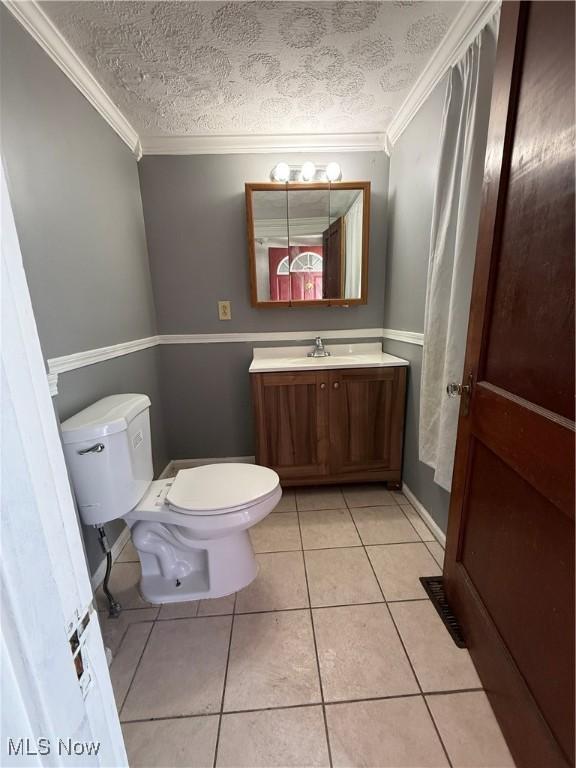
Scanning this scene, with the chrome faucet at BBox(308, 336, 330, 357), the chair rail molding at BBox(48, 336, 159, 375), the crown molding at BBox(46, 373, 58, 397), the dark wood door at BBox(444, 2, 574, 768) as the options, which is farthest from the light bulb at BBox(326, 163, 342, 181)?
the crown molding at BBox(46, 373, 58, 397)

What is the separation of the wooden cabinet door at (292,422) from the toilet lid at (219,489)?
415 millimetres

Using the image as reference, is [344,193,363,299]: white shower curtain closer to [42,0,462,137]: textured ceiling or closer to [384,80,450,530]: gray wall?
[384,80,450,530]: gray wall

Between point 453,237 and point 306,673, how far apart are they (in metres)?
1.64

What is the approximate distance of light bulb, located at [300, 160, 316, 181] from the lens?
1.75 meters

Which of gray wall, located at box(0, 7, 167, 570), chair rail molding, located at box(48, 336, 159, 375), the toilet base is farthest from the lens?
the toilet base

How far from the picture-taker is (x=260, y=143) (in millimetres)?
1761

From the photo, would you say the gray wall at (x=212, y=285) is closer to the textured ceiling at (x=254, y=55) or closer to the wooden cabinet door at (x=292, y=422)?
the textured ceiling at (x=254, y=55)

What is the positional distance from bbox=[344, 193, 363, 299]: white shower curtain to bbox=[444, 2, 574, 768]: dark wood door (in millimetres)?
1076

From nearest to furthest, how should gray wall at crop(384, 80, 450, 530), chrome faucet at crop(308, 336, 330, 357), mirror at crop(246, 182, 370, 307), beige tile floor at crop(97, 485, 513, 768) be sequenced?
beige tile floor at crop(97, 485, 513, 768)
gray wall at crop(384, 80, 450, 530)
mirror at crop(246, 182, 370, 307)
chrome faucet at crop(308, 336, 330, 357)

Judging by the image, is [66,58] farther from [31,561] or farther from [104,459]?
[31,561]

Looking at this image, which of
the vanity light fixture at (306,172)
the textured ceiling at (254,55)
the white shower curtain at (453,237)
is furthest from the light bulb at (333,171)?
the white shower curtain at (453,237)

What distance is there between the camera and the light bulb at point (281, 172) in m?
1.75

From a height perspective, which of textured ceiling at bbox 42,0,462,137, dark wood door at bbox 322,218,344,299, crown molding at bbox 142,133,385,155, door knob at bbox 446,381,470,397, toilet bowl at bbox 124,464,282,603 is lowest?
toilet bowl at bbox 124,464,282,603

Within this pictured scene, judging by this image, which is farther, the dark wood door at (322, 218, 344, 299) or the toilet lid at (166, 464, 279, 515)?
the dark wood door at (322, 218, 344, 299)
